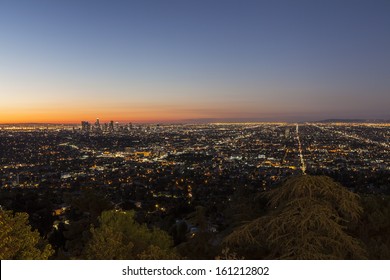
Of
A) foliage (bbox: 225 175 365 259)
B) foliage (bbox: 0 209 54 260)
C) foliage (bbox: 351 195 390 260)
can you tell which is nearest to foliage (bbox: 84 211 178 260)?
foliage (bbox: 0 209 54 260)

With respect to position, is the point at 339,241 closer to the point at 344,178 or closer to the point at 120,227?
the point at 120,227

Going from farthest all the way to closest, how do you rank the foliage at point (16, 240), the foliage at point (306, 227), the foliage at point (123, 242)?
the foliage at point (123, 242)
the foliage at point (16, 240)
the foliage at point (306, 227)

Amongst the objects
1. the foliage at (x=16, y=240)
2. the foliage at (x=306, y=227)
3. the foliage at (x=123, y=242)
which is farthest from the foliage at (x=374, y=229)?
the foliage at (x=16, y=240)

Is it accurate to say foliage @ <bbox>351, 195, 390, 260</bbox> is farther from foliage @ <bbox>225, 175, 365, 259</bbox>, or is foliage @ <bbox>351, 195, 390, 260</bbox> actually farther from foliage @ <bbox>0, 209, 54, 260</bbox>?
foliage @ <bbox>0, 209, 54, 260</bbox>

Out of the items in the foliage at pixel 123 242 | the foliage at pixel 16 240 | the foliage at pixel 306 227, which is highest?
the foliage at pixel 306 227

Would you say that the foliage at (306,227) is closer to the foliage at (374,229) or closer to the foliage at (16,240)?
the foliage at (374,229)

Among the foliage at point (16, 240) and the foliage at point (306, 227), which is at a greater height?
the foliage at point (306, 227)
